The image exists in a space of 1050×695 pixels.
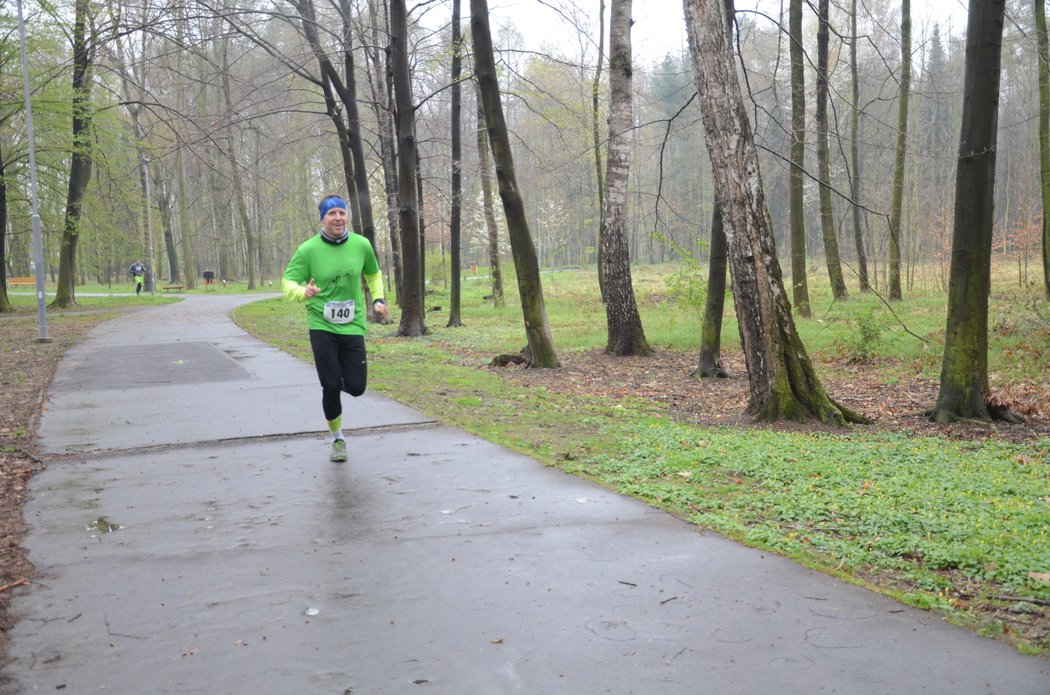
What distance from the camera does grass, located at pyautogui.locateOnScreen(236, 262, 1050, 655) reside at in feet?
14.3

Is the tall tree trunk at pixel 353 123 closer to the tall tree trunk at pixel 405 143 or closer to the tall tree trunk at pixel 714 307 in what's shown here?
the tall tree trunk at pixel 405 143

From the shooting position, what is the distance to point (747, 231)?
8.82 metres

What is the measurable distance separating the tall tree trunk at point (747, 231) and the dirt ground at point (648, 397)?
612 mm

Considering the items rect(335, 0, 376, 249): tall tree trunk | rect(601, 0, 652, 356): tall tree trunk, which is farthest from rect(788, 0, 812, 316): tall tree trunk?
rect(335, 0, 376, 249): tall tree trunk

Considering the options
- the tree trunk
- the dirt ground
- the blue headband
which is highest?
the blue headband

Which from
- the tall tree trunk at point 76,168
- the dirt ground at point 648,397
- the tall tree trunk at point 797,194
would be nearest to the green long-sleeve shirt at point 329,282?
the dirt ground at point 648,397

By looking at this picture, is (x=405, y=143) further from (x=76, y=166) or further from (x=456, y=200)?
(x=76, y=166)

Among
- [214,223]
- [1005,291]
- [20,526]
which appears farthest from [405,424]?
[214,223]

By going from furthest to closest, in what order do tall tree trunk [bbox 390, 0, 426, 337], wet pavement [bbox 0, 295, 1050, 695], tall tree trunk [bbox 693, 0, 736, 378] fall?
tall tree trunk [bbox 390, 0, 426, 337] < tall tree trunk [bbox 693, 0, 736, 378] < wet pavement [bbox 0, 295, 1050, 695]

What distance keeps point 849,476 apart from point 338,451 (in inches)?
157

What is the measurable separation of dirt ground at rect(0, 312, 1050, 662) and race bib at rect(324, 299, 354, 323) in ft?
8.43

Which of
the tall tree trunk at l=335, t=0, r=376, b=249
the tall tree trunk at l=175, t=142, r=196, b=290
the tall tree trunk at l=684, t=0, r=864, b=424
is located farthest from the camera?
the tall tree trunk at l=175, t=142, r=196, b=290

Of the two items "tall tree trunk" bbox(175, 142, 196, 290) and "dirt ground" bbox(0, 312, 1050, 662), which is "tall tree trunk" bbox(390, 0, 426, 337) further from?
"tall tree trunk" bbox(175, 142, 196, 290)

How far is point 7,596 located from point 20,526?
4.44 ft
